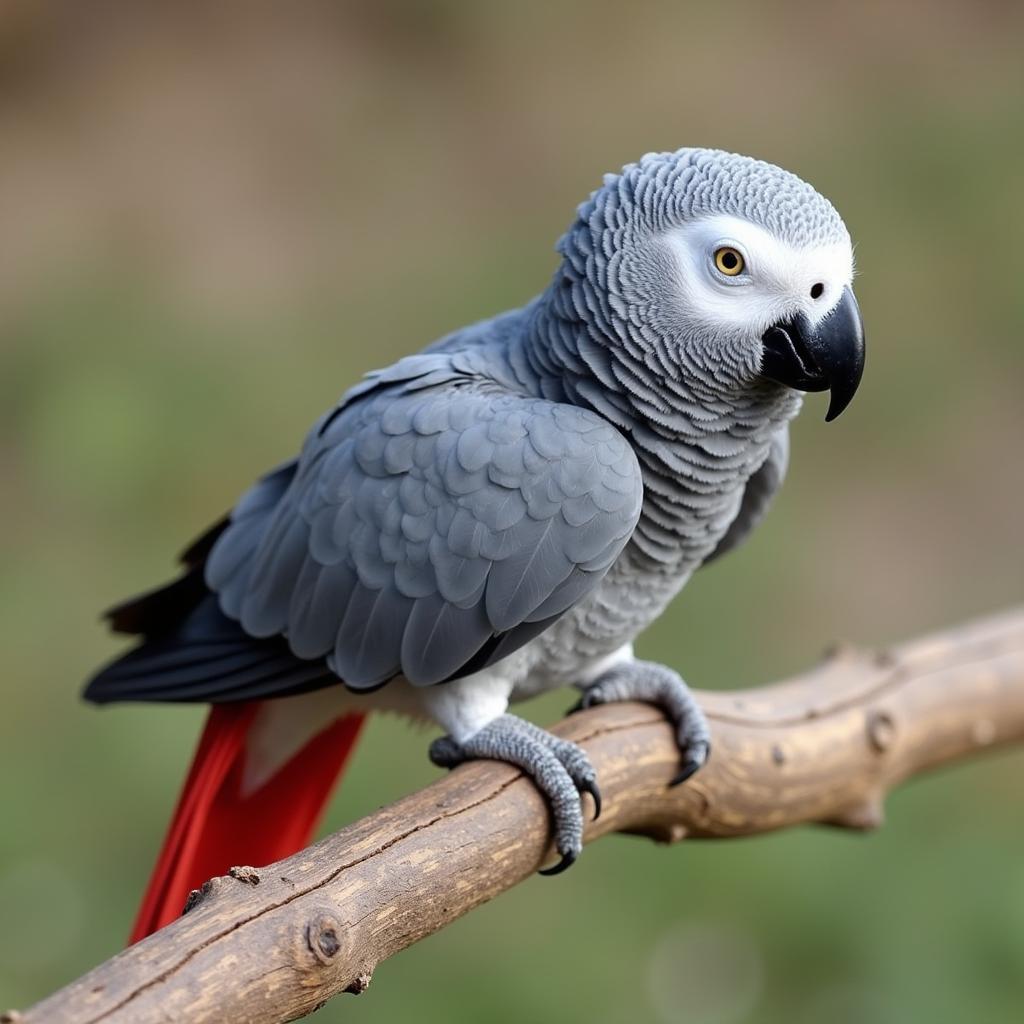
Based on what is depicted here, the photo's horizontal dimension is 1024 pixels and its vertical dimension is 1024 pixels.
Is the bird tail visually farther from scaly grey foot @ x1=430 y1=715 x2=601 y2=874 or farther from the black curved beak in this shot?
the black curved beak

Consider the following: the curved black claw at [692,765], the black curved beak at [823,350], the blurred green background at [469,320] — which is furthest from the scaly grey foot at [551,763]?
the blurred green background at [469,320]

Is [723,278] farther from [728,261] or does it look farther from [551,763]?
[551,763]

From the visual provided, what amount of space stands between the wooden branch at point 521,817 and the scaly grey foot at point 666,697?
0.7 inches

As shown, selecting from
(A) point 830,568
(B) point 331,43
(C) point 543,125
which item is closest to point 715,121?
(C) point 543,125

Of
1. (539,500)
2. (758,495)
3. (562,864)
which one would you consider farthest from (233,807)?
(758,495)

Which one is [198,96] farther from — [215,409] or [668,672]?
[668,672]

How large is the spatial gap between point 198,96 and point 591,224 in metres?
2.36

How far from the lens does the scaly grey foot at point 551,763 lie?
1128 millimetres

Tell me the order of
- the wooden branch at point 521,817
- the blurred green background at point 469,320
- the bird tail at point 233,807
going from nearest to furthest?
the wooden branch at point 521,817, the bird tail at point 233,807, the blurred green background at point 469,320

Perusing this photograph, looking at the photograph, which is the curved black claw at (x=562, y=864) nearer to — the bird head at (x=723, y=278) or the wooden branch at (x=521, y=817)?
the wooden branch at (x=521, y=817)

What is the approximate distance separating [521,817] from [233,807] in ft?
1.30

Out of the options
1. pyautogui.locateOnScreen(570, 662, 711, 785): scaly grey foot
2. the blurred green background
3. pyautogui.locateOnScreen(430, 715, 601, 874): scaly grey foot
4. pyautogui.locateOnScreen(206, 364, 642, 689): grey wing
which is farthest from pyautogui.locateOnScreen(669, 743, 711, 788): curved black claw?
the blurred green background

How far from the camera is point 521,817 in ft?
3.65

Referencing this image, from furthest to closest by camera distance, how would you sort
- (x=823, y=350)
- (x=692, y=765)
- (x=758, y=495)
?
(x=758, y=495) → (x=692, y=765) → (x=823, y=350)
